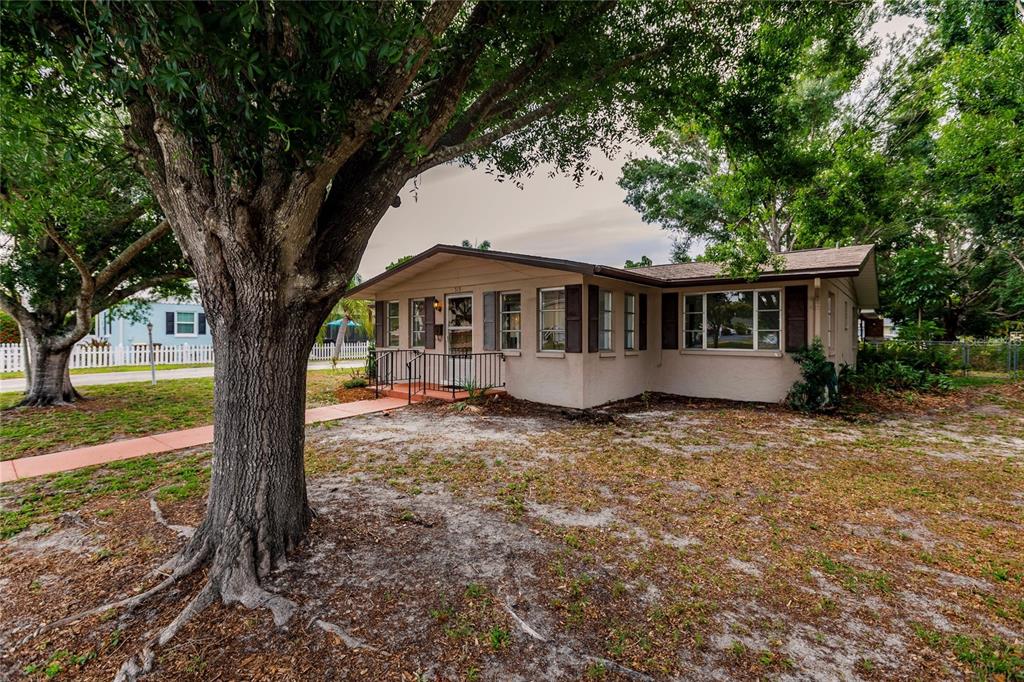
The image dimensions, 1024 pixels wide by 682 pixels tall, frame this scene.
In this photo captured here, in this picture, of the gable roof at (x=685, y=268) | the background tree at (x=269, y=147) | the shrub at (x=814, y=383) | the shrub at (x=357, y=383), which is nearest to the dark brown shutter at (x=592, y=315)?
the gable roof at (x=685, y=268)

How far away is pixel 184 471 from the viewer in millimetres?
4922

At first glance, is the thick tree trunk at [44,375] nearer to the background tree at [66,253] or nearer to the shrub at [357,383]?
the background tree at [66,253]

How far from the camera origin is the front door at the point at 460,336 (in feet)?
32.6

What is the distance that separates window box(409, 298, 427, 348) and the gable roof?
893 millimetres

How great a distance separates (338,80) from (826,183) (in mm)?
7459

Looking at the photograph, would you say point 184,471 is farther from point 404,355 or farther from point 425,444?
point 404,355

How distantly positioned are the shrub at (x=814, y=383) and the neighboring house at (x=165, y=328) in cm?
2385

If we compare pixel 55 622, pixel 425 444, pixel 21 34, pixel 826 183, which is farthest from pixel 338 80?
pixel 826 183

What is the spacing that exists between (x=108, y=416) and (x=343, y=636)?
846cm

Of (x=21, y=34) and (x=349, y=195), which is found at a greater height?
(x=21, y=34)

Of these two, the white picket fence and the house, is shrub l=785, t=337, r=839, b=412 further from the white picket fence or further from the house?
the white picket fence

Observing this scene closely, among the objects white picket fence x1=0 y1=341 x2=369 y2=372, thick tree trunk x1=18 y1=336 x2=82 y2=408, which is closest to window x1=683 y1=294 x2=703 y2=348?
white picket fence x1=0 y1=341 x2=369 y2=372

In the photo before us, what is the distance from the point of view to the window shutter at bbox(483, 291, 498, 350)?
376 inches

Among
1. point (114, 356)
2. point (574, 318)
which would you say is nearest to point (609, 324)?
point (574, 318)
